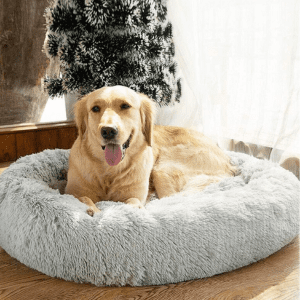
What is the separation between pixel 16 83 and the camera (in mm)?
3580

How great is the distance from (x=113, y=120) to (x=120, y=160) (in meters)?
0.23

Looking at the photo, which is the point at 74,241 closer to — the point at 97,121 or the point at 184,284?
the point at 184,284

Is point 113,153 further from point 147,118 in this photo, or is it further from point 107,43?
point 107,43

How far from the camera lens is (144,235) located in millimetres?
1392

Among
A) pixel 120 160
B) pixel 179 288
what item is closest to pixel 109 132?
pixel 120 160

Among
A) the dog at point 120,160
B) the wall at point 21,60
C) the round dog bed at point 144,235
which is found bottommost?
the round dog bed at point 144,235

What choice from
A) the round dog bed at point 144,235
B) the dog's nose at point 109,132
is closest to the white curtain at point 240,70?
the round dog bed at point 144,235

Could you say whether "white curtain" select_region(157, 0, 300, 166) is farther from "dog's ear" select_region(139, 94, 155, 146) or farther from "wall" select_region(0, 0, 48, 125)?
"wall" select_region(0, 0, 48, 125)

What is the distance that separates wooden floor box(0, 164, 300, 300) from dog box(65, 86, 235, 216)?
0.34 m

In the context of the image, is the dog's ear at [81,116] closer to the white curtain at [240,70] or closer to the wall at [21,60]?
the white curtain at [240,70]

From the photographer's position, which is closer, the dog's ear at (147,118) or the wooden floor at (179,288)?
the wooden floor at (179,288)

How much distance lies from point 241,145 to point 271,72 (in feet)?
2.22

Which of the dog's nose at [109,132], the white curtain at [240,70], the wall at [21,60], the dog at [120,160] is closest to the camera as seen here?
the dog's nose at [109,132]

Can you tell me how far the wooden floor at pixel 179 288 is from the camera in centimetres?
131
